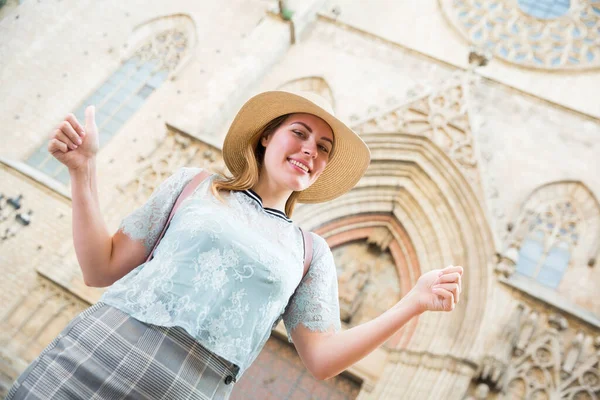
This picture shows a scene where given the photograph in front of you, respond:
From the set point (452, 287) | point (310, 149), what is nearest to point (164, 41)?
point (310, 149)

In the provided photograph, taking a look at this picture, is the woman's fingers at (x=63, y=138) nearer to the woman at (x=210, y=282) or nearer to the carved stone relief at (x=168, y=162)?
the woman at (x=210, y=282)

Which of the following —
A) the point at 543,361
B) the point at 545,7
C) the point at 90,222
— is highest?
the point at 545,7

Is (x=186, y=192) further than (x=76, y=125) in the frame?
Yes

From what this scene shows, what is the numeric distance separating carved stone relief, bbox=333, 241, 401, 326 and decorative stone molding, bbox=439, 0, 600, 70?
4.79m

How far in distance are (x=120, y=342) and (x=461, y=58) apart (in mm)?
9630

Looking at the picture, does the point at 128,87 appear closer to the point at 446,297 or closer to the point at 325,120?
the point at 325,120

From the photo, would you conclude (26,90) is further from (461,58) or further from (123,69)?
(461,58)

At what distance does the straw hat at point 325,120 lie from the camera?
1.92 metres

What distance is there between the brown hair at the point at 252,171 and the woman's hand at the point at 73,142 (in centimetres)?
44

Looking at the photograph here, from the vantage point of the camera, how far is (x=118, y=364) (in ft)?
4.60

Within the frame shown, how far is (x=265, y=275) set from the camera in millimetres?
1622

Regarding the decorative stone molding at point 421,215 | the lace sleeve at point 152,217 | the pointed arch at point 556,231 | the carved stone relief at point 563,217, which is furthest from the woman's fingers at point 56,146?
the carved stone relief at point 563,217

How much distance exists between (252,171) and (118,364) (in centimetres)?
84

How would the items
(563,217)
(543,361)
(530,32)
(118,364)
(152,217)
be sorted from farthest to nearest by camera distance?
(530,32)
(563,217)
(543,361)
(152,217)
(118,364)
